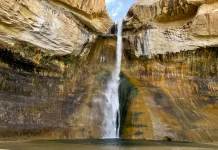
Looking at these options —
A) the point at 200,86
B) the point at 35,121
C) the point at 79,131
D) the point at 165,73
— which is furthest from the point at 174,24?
the point at 35,121

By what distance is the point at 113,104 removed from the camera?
Answer: 19234 millimetres

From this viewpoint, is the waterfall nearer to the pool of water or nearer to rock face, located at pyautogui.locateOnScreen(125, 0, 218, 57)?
rock face, located at pyautogui.locateOnScreen(125, 0, 218, 57)

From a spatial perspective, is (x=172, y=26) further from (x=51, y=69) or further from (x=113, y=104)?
(x=51, y=69)

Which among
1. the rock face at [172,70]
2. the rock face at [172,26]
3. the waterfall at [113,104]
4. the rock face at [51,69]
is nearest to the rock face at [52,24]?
the rock face at [51,69]

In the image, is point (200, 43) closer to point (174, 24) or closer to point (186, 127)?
point (174, 24)

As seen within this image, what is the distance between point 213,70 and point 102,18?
11330 mm

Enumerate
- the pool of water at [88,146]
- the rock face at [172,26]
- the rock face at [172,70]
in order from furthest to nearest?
1. the rock face at [172,26]
2. the rock face at [172,70]
3. the pool of water at [88,146]

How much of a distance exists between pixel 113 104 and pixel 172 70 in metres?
5.30

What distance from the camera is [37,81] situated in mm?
16547

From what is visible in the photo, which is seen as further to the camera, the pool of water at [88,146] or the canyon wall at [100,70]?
the canyon wall at [100,70]

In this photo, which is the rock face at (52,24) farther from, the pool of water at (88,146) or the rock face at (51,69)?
the pool of water at (88,146)

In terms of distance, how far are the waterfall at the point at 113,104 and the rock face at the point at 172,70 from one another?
0.62 meters

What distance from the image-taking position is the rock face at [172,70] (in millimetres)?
16672

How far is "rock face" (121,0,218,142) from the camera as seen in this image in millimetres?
16672
